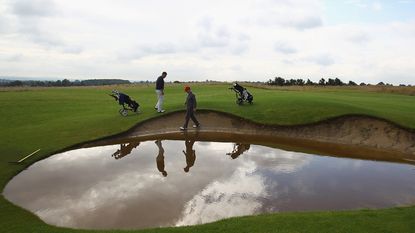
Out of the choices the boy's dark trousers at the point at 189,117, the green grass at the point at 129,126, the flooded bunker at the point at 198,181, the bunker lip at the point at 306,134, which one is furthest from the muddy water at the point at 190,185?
the boy's dark trousers at the point at 189,117

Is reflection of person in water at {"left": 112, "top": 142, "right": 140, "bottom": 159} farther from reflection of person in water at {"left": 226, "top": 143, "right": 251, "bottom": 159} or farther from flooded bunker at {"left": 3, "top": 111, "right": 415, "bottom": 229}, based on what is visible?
reflection of person in water at {"left": 226, "top": 143, "right": 251, "bottom": 159}

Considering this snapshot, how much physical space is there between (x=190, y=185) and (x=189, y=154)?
4.68m

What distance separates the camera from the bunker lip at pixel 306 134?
63.1ft

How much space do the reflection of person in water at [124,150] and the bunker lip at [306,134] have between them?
1007 mm

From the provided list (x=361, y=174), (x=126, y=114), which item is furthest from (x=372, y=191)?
(x=126, y=114)

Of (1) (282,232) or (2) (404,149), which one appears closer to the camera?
(1) (282,232)

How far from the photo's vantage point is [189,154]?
17.9 metres

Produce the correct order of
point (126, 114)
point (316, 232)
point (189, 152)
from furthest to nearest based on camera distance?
point (126, 114) < point (189, 152) < point (316, 232)

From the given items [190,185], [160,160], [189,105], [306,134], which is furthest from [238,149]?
[190,185]

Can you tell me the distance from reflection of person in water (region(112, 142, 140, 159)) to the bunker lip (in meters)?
1.01

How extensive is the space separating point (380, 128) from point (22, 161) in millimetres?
20012

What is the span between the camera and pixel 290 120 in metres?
22.8

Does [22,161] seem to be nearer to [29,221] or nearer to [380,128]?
[29,221]

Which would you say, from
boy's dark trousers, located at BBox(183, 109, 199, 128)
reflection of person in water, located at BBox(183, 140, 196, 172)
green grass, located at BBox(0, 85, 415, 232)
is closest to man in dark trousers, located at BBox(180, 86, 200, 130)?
boy's dark trousers, located at BBox(183, 109, 199, 128)
